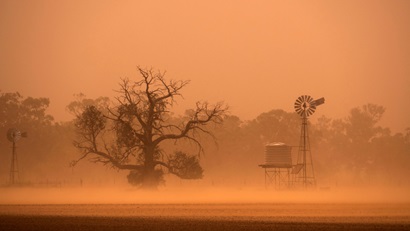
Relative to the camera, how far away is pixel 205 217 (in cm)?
4581

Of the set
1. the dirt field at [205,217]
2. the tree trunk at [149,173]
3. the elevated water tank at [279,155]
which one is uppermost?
the elevated water tank at [279,155]

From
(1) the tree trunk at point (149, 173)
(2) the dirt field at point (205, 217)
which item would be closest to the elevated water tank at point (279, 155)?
(1) the tree trunk at point (149, 173)

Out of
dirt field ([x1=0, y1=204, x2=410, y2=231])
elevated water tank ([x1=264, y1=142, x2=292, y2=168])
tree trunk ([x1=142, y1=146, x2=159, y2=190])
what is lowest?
dirt field ([x1=0, y1=204, x2=410, y2=231])

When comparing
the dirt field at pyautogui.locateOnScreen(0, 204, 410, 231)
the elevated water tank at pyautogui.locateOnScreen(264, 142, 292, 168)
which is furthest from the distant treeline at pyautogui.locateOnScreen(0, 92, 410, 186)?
the dirt field at pyautogui.locateOnScreen(0, 204, 410, 231)

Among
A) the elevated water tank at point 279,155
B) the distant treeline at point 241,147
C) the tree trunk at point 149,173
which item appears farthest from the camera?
the distant treeline at point 241,147

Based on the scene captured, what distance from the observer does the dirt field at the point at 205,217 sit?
38.8 metres

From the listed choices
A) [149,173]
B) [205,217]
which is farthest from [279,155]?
[205,217]

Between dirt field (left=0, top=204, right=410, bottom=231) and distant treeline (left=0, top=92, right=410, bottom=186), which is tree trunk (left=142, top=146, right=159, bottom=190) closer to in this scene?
dirt field (left=0, top=204, right=410, bottom=231)

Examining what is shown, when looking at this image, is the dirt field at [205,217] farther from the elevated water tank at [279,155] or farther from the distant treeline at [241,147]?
the distant treeline at [241,147]

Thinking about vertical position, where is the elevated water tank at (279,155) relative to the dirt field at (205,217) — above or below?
above

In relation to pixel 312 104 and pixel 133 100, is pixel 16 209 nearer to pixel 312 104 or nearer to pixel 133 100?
pixel 133 100

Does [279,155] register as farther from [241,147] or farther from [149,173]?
[241,147]

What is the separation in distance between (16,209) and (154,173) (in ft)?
78.0

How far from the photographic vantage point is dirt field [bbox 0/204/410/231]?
1526 inches
